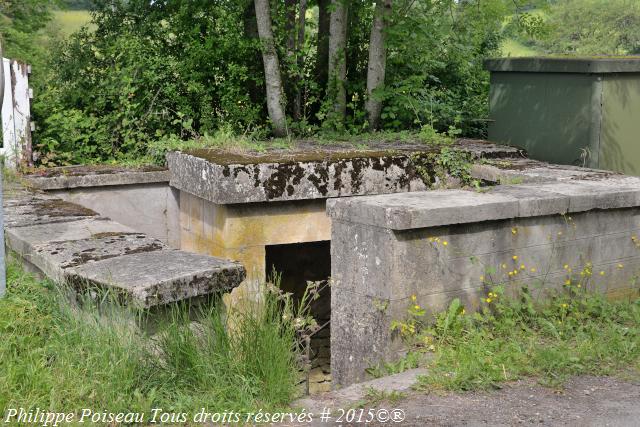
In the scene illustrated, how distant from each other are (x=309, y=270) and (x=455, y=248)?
3.67m

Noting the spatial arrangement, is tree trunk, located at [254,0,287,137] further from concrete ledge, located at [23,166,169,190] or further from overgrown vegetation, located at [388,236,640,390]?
overgrown vegetation, located at [388,236,640,390]

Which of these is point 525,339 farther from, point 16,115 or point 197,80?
point 16,115

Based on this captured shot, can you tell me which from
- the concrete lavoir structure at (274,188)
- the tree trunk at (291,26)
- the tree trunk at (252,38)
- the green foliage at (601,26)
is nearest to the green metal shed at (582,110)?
the concrete lavoir structure at (274,188)

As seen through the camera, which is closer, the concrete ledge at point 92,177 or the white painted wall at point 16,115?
the concrete ledge at point 92,177

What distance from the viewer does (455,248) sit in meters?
5.01

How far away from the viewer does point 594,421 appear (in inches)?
148

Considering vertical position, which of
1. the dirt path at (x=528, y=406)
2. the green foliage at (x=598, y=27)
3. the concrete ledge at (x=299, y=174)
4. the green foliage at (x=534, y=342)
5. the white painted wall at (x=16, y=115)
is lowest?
the dirt path at (x=528, y=406)

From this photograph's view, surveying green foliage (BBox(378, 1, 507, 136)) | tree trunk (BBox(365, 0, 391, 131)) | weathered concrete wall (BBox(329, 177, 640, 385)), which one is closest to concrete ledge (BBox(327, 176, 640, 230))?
weathered concrete wall (BBox(329, 177, 640, 385))

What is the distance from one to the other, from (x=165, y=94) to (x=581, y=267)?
16.7ft

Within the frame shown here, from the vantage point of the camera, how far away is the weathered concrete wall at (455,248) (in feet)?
16.0

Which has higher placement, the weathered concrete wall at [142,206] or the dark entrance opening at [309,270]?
the weathered concrete wall at [142,206]

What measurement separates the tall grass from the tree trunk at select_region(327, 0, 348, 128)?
5172 millimetres

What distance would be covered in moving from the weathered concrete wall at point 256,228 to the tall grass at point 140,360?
239cm

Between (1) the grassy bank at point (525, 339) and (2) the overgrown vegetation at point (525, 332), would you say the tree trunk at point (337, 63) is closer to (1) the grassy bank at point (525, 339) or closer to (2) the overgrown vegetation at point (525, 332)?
(2) the overgrown vegetation at point (525, 332)
